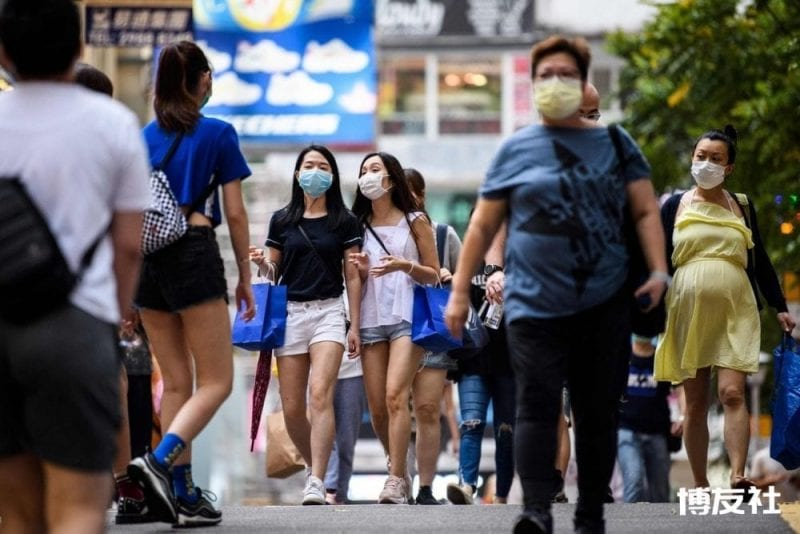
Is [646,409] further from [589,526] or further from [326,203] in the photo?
[589,526]

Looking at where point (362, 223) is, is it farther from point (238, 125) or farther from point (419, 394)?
point (238, 125)

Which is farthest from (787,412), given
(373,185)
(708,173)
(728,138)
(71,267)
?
(71,267)

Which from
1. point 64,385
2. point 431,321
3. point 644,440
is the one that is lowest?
point 644,440

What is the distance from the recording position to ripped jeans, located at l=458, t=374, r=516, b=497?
1235 cm

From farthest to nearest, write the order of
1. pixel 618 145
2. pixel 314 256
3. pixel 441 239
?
pixel 441 239 < pixel 314 256 < pixel 618 145

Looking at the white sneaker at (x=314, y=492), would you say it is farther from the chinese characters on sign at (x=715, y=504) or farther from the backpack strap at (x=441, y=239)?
the chinese characters on sign at (x=715, y=504)

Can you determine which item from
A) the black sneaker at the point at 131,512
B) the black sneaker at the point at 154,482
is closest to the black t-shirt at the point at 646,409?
the black sneaker at the point at 131,512

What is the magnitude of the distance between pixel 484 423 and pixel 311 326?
1773 mm

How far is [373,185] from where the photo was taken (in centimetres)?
1186

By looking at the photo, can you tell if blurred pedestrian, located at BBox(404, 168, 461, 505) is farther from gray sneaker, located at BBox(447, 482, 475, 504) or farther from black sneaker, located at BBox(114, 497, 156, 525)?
black sneaker, located at BBox(114, 497, 156, 525)

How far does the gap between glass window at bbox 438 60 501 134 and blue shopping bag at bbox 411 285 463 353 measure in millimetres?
46639

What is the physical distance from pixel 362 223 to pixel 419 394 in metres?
1.12

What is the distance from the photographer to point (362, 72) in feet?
96.9

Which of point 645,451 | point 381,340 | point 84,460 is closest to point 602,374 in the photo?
point 84,460
